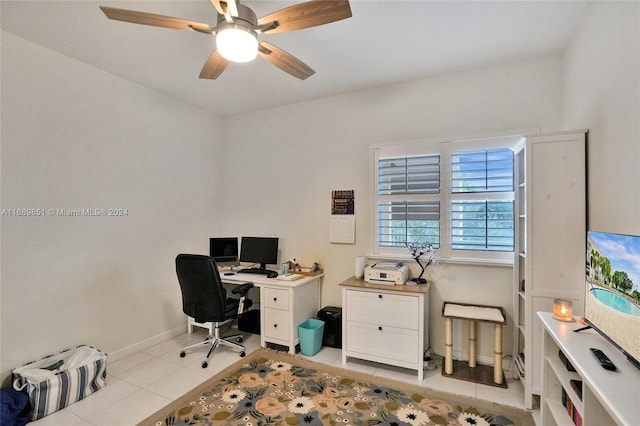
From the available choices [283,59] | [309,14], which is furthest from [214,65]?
[309,14]

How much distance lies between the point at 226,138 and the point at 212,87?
Result: 1.02 meters

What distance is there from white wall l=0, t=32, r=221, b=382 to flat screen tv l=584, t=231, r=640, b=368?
3681mm

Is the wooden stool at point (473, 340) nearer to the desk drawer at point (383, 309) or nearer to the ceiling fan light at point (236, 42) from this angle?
the desk drawer at point (383, 309)

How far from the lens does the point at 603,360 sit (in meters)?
1.30

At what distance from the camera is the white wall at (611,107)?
4.80ft

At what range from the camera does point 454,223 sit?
9.46 feet

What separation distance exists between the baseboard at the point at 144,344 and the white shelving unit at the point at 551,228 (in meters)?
3.43

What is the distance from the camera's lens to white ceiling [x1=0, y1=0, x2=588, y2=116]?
197 centimetres

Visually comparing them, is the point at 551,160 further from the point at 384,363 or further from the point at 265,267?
the point at 265,267

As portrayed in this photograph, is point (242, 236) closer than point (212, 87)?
No

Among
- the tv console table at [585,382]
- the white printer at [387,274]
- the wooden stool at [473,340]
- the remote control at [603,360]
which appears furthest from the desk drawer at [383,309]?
the remote control at [603,360]

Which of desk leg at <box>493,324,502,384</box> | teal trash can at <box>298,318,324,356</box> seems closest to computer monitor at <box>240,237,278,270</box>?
teal trash can at <box>298,318,324,356</box>

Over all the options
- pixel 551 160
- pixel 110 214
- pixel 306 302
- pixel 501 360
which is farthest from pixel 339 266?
pixel 110 214

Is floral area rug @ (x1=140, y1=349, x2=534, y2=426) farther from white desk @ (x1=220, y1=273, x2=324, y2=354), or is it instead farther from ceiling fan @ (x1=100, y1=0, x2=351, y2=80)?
ceiling fan @ (x1=100, y1=0, x2=351, y2=80)
